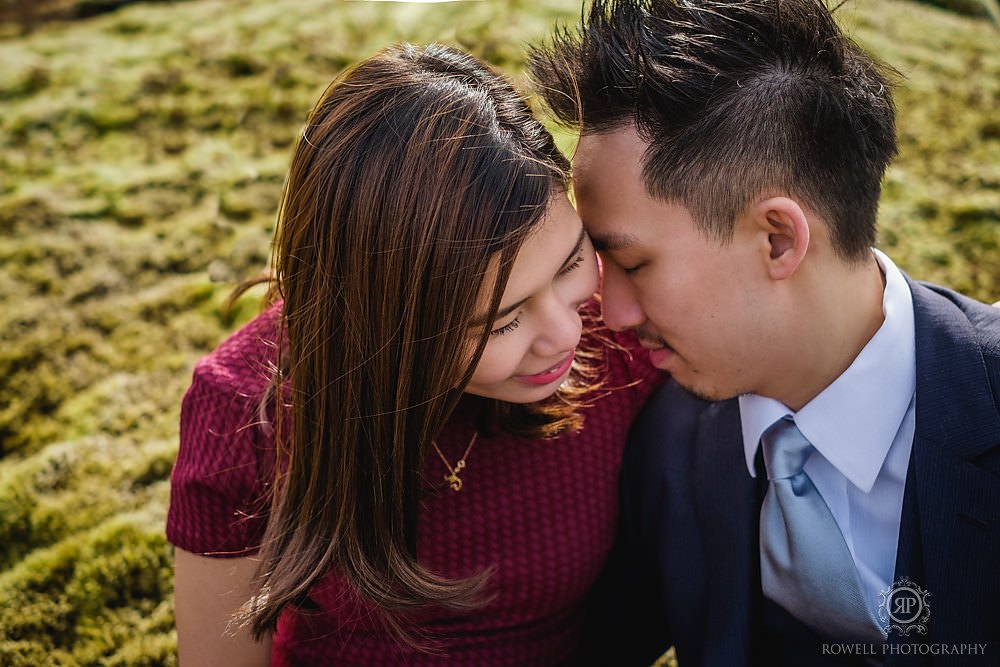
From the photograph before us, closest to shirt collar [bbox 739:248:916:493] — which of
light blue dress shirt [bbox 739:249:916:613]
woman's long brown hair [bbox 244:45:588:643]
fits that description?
light blue dress shirt [bbox 739:249:916:613]

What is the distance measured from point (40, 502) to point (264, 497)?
60.8 inches

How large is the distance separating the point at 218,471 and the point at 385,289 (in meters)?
0.61

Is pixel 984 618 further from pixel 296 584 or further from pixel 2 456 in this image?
pixel 2 456

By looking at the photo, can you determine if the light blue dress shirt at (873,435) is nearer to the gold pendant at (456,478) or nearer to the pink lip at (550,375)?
the pink lip at (550,375)

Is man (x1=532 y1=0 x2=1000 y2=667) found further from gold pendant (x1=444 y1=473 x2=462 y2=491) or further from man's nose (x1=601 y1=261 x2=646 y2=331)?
gold pendant (x1=444 y1=473 x2=462 y2=491)

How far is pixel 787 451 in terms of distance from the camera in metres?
1.99

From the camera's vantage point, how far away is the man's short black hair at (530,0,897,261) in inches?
71.8

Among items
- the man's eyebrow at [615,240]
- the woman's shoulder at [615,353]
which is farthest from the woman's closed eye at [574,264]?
the woman's shoulder at [615,353]

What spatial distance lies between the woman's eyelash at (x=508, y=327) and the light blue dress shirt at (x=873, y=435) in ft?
2.41

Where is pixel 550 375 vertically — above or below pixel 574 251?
below

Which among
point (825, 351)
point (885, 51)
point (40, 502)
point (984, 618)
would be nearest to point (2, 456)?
point (40, 502)

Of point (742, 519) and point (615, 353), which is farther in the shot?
point (615, 353)

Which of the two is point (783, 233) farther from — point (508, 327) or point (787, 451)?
point (508, 327)

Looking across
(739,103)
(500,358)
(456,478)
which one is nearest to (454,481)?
(456,478)
